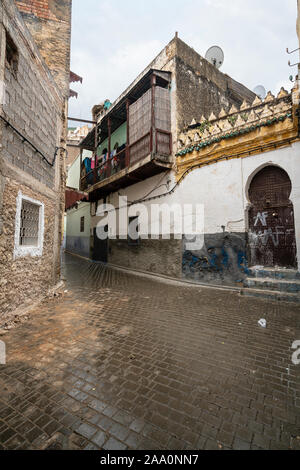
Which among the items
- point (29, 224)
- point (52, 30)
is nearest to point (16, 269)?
point (29, 224)

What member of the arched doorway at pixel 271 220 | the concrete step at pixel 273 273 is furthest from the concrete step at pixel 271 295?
the arched doorway at pixel 271 220

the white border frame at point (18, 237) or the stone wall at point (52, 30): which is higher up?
the stone wall at point (52, 30)

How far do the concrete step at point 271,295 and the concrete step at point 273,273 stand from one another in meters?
0.49

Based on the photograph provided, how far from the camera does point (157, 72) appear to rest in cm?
944

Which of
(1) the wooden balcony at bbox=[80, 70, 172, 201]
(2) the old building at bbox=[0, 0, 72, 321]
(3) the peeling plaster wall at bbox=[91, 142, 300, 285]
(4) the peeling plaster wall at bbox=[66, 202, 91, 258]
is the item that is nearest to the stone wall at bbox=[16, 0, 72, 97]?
(2) the old building at bbox=[0, 0, 72, 321]

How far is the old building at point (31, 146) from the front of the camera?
14.4ft

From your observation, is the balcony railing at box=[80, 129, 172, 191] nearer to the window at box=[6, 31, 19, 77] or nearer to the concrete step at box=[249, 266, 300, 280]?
the window at box=[6, 31, 19, 77]

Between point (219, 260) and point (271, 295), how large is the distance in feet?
6.68

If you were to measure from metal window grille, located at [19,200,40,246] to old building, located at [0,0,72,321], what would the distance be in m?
0.02

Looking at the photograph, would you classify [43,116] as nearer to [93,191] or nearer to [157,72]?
[157,72]

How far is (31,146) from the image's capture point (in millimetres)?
5484

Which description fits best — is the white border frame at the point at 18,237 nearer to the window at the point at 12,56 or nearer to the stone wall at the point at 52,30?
the window at the point at 12,56

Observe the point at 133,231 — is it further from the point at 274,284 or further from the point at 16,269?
the point at 16,269

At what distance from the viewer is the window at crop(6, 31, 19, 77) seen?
462cm
